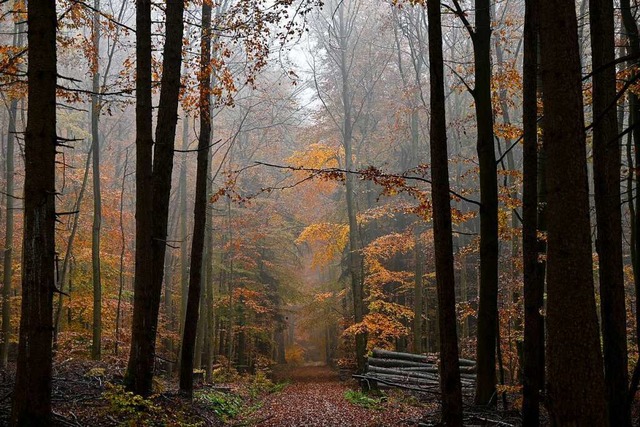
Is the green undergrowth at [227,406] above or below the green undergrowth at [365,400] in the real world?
above

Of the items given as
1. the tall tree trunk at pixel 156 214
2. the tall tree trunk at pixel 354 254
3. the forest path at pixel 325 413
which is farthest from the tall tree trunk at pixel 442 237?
the tall tree trunk at pixel 354 254

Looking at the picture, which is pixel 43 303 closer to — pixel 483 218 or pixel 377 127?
pixel 483 218

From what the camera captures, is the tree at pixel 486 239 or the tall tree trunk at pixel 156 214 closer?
the tall tree trunk at pixel 156 214

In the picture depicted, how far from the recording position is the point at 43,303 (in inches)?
209

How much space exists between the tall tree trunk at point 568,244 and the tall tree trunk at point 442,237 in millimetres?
1913

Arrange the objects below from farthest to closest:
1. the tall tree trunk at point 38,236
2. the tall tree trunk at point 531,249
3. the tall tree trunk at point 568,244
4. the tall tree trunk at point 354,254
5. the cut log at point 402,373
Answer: the tall tree trunk at point 354,254, the cut log at point 402,373, the tall tree trunk at point 531,249, the tall tree trunk at point 38,236, the tall tree trunk at point 568,244

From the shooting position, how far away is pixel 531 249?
7.24 meters

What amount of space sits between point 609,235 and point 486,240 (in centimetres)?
216

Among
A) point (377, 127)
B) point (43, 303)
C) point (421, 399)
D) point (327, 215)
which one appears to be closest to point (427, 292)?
point (327, 215)

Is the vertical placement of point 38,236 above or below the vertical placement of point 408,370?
above

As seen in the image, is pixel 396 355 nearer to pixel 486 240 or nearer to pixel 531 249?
pixel 486 240

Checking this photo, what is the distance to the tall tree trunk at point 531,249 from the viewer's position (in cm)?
691

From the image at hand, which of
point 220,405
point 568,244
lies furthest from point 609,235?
point 220,405

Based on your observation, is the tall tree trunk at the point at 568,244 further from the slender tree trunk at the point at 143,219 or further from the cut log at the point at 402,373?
the cut log at the point at 402,373
